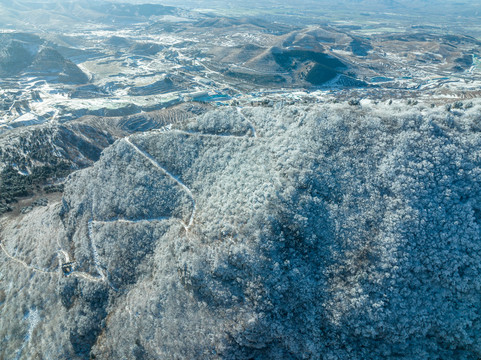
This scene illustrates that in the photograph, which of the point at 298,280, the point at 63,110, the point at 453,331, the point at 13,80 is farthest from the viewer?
the point at 13,80

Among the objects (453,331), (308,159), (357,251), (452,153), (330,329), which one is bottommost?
(330,329)

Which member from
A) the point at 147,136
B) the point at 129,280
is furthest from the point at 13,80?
the point at 129,280

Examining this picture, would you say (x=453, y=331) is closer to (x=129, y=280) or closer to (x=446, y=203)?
(x=446, y=203)

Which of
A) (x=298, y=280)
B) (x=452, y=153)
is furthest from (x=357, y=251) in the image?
(x=452, y=153)

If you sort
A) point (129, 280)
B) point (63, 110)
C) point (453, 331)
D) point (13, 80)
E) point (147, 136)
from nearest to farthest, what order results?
point (453, 331) → point (129, 280) → point (147, 136) → point (63, 110) → point (13, 80)

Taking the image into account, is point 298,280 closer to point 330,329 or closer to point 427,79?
point 330,329

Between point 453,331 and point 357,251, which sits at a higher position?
point 357,251

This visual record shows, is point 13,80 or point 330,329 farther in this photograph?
point 13,80
